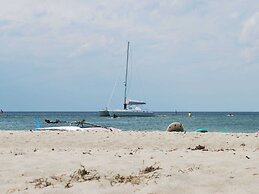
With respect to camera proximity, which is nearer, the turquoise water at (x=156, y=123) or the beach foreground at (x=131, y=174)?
the beach foreground at (x=131, y=174)

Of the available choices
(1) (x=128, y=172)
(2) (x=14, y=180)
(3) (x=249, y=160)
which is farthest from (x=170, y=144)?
(2) (x=14, y=180)

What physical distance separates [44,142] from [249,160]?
28.4ft

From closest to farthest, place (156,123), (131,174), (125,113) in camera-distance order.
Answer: (131,174) → (156,123) → (125,113)

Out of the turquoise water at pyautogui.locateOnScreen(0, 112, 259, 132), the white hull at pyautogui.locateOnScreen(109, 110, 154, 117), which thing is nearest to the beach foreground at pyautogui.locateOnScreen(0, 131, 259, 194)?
the turquoise water at pyautogui.locateOnScreen(0, 112, 259, 132)

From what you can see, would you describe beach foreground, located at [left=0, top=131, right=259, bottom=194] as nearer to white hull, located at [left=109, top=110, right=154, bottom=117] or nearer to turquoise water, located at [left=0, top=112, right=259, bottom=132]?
turquoise water, located at [left=0, top=112, right=259, bottom=132]

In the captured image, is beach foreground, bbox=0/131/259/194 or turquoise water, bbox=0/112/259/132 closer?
beach foreground, bbox=0/131/259/194

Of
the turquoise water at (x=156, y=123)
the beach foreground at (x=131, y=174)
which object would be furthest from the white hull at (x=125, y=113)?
the beach foreground at (x=131, y=174)

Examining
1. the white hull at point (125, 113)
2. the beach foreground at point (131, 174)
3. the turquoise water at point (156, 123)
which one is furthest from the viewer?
the white hull at point (125, 113)

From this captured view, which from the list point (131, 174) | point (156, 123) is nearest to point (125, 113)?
point (156, 123)

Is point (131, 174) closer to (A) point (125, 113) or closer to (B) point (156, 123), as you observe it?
(B) point (156, 123)

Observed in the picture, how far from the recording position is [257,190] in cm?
529

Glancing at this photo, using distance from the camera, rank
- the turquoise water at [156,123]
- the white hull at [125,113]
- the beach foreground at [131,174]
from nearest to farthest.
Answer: the beach foreground at [131,174] → the turquoise water at [156,123] → the white hull at [125,113]

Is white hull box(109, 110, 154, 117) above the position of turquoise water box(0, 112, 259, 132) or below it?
above

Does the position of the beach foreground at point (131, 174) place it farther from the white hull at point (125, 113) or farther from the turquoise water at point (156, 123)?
the white hull at point (125, 113)
